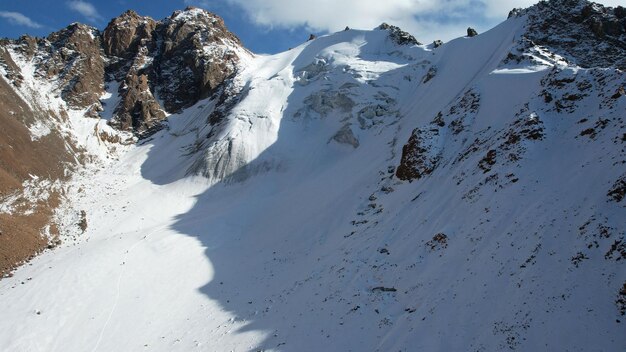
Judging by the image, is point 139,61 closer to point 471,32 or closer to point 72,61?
point 72,61

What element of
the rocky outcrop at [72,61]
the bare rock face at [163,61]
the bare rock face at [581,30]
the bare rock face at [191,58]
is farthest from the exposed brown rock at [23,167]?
the bare rock face at [581,30]

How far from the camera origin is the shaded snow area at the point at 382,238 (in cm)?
1403

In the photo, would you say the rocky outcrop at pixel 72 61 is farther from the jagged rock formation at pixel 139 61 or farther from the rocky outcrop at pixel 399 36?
the rocky outcrop at pixel 399 36

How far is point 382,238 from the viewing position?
22.9 m

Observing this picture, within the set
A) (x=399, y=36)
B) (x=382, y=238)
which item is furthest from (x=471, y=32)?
(x=382, y=238)

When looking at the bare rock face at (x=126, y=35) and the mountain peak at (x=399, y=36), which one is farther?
the bare rock face at (x=126, y=35)

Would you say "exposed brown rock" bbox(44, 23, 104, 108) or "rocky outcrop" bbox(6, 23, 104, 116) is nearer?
"rocky outcrop" bbox(6, 23, 104, 116)

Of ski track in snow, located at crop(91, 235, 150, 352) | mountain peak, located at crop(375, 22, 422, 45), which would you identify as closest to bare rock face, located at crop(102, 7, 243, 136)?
mountain peak, located at crop(375, 22, 422, 45)

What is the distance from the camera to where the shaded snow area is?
46.0 ft

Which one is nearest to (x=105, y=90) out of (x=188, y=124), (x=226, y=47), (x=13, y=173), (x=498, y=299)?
(x=188, y=124)

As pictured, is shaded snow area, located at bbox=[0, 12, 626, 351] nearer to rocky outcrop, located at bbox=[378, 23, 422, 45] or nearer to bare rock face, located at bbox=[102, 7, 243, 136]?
bare rock face, located at bbox=[102, 7, 243, 136]

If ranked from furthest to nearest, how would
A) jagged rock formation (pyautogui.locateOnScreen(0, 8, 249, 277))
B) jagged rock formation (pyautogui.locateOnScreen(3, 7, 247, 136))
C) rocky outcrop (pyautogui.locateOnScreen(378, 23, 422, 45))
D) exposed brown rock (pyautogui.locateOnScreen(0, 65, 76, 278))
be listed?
rocky outcrop (pyautogui.locateOnScreen(378, 23, 422, 45))
jagged rock formation (pyautogui.locateOnScreen(3, 7, 247, 136))
jagged rock formation (pyautogui.locateOnScreen(0, 8, 249, 277))
exposed brown rock (pyautogui.locateOnScreen(0, 65, 76, 278))

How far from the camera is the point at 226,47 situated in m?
73.2

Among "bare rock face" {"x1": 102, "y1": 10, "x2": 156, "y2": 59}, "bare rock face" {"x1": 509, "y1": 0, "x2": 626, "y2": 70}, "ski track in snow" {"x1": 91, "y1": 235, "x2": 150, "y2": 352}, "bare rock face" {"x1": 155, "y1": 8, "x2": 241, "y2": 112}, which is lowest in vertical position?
"ski track in snow" {"x1": 91, "y1": 235, "x2": 150, "y2": 352}
